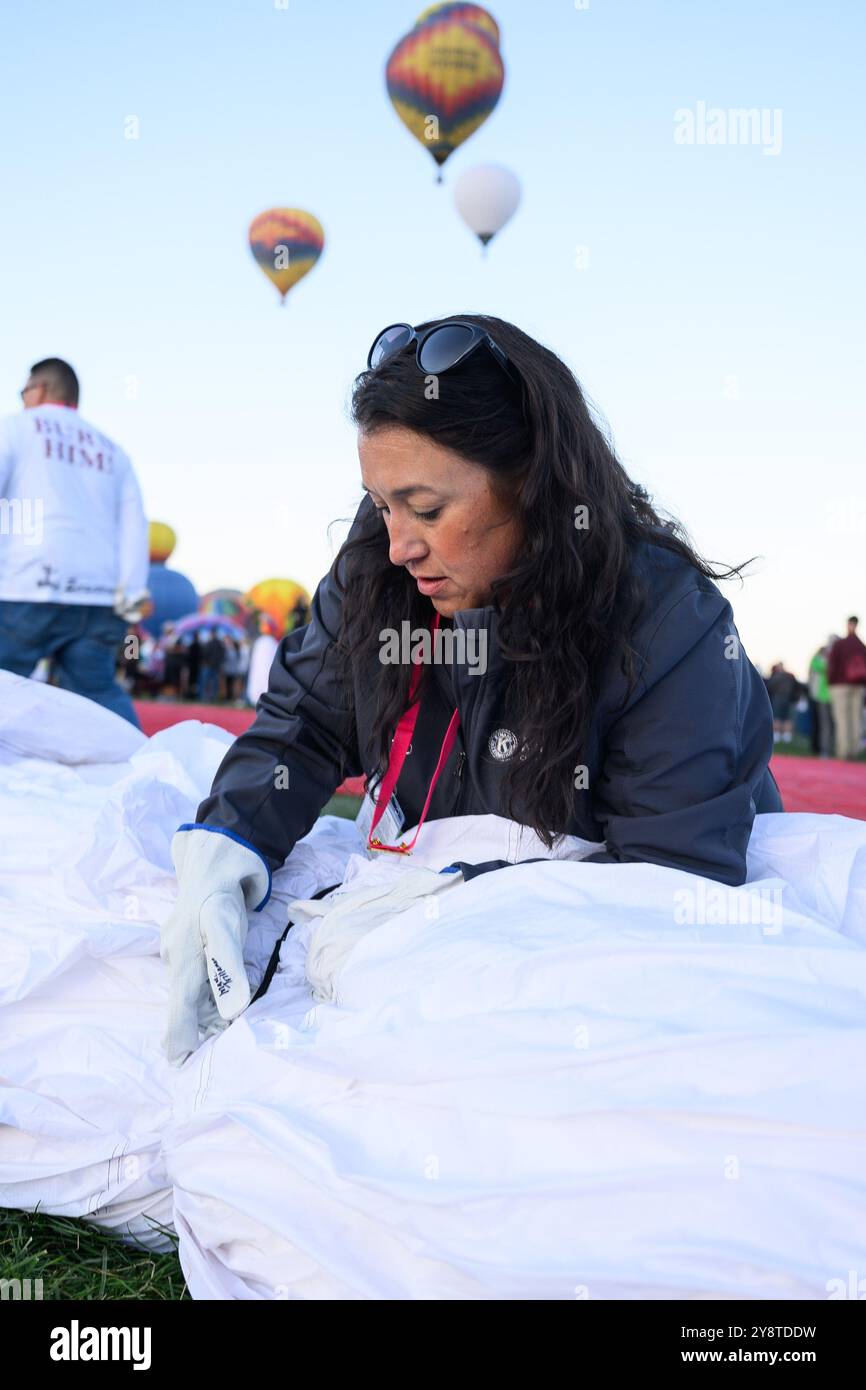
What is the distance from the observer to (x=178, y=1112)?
1.47m

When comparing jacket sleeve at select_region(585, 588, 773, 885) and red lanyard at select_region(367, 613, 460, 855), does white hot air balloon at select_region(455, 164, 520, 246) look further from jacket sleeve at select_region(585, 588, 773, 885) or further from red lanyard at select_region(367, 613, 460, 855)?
jacket sleeve at select_region(585, 588, 773, 885)

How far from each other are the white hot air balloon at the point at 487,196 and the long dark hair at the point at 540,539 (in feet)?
49.4

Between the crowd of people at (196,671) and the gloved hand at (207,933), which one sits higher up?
the gloved hand at (207,933)

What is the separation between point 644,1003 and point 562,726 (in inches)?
20.8

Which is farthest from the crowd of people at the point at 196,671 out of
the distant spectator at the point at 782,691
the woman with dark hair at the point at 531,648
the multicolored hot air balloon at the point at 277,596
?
the woman with dark hair at the point at 531,648

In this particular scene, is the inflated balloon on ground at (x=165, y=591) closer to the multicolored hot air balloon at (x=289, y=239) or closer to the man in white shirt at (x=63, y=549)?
the multicolored hot air balloon at (x=289, y=239)

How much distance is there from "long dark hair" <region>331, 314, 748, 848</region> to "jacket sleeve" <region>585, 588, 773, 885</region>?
0.06m

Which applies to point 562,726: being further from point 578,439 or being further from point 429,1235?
point 429,1235

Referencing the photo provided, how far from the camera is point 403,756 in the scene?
1.94 m

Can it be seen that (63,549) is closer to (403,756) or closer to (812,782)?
(403,756)

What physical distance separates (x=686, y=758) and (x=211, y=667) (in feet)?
67.4

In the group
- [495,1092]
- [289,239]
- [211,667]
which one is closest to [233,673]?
[211,667]

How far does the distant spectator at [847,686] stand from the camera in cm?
1205
